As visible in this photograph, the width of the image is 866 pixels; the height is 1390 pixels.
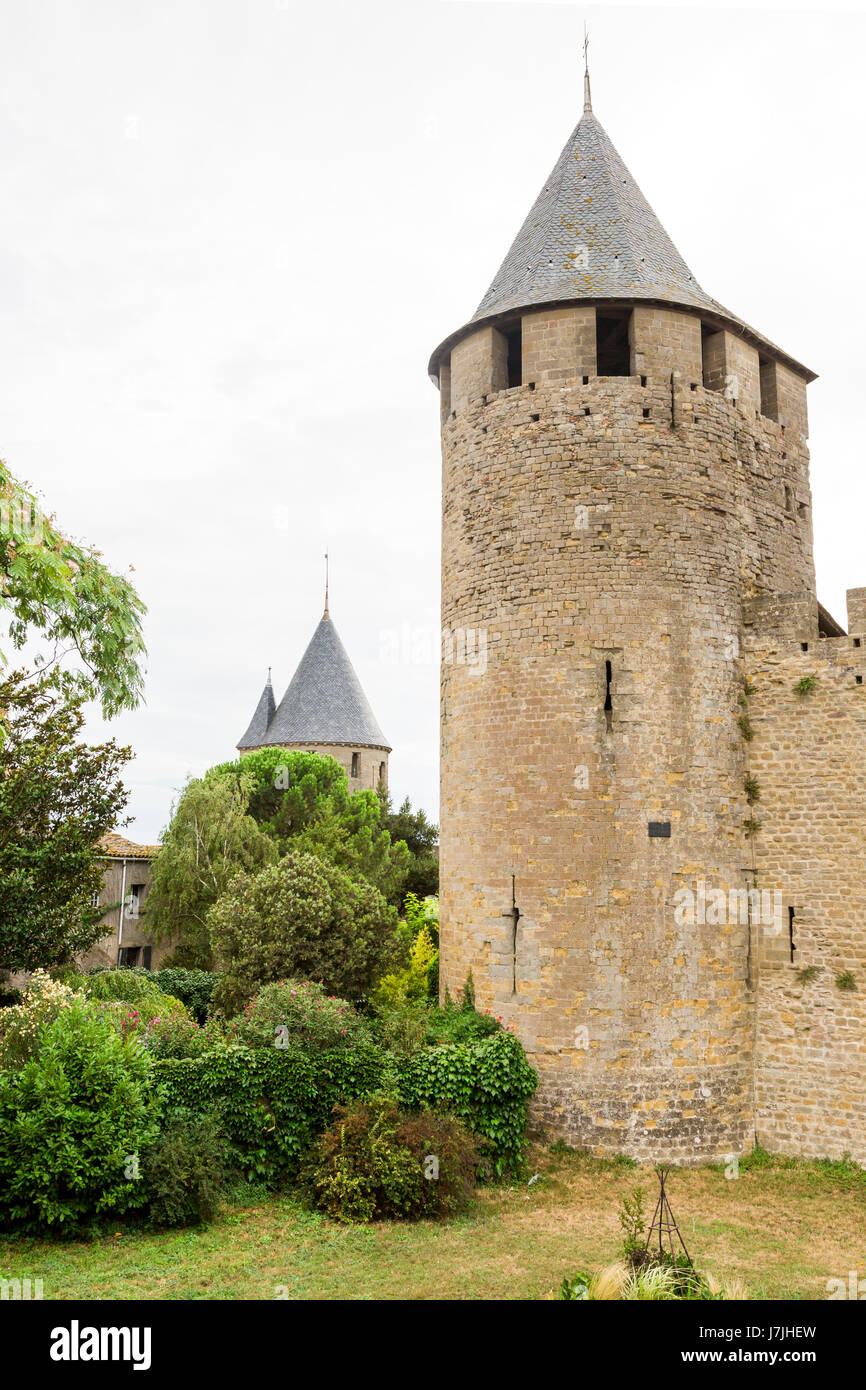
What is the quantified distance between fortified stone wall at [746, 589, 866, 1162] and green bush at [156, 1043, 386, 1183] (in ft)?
18.7

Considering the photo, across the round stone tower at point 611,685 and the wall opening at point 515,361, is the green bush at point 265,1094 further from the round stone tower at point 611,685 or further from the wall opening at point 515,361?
the wall opening at point 515,361

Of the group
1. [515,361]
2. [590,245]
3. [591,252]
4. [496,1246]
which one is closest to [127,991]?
→ [496,1246]

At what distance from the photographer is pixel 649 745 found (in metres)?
12.8

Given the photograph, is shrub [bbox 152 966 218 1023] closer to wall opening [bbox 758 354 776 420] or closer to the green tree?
the green tree

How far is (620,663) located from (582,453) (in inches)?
122

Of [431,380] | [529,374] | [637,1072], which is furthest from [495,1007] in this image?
→ [431,380]

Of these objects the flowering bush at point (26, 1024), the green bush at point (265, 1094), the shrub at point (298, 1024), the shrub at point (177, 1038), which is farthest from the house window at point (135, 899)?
the green bush at point (265, 1094)

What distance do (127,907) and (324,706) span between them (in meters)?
12.0

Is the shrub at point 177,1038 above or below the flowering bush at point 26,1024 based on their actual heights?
below

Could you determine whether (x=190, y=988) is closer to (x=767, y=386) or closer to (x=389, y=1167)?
(x=389, y=1167)

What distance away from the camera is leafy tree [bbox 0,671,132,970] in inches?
691

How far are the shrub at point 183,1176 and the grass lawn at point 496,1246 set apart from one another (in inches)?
8.7

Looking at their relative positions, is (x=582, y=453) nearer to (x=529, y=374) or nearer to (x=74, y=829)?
(x=529, y=374)

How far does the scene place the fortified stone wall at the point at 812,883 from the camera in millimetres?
12117
